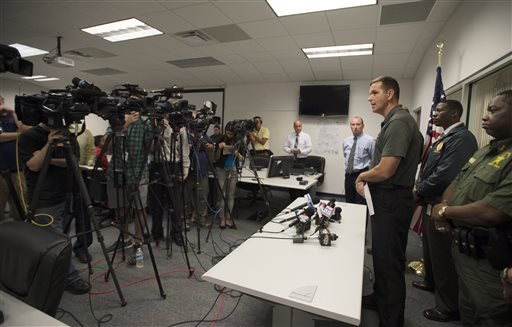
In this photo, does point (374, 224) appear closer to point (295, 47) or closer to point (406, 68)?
point (295, 47)

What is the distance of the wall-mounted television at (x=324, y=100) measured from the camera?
6.29 m

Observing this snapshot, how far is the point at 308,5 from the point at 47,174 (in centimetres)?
320

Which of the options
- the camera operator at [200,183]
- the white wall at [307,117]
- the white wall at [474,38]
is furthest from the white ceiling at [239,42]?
the camera operator at [200,183]

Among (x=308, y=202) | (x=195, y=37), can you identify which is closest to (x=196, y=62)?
(x=195, y=37)

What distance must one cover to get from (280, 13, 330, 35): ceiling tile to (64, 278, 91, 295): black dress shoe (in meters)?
3.69

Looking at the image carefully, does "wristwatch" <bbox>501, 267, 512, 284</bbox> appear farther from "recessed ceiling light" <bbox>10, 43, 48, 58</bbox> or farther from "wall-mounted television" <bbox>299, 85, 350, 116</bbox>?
"recessed ceiling light" <bbox>10, 43, 48, 58</bbox>

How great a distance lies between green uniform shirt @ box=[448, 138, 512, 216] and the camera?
1.17 m

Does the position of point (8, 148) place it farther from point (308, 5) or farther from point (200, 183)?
point (308, 5)

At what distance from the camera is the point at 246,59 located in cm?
520

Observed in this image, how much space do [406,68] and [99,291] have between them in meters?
6.21

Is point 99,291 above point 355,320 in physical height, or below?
below

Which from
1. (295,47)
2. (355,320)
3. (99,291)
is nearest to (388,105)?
(355,320)

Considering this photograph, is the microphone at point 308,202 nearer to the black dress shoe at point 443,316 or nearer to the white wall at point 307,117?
the black dress shoe at point 443,316

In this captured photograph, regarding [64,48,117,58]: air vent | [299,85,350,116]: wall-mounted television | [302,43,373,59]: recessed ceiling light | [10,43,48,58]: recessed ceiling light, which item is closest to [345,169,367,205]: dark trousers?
[302,43,373,59]: recessed ceiling light
